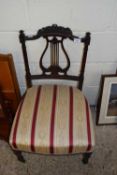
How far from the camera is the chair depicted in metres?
1.21

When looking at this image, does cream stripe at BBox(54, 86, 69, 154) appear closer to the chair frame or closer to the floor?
the chair frame

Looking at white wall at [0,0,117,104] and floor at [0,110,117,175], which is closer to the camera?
white wall at [0,0,117,104]

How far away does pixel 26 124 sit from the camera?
1249 mm

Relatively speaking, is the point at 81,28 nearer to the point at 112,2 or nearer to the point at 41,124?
the point at 112,2

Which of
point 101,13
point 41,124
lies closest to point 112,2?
point 101,13

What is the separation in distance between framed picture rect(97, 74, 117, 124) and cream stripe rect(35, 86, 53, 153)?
419mm

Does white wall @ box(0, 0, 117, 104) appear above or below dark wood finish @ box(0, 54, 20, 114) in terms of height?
above

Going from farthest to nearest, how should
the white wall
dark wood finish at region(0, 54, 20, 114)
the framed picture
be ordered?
the framed picture < dark wood finish at region(0, 54, 20, 114) < the white wall

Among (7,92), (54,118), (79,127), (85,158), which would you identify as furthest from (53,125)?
(7,92)

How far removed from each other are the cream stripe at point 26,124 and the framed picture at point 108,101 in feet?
1.74

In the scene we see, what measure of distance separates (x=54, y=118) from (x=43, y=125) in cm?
8

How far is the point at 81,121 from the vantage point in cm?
127

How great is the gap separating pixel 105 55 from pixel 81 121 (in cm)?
51

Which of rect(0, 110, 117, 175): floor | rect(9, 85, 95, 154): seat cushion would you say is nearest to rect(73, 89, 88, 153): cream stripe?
rect(9, 85, 95, 154): seat cushion
